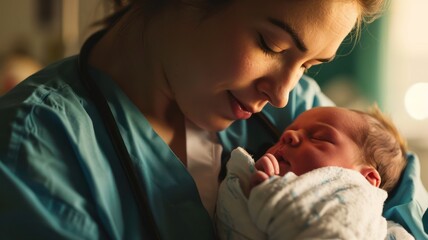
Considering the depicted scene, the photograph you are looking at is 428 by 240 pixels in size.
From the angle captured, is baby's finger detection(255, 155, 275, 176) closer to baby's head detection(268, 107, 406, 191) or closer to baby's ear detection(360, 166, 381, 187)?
baby's head detection(268, 107, 406, 191)

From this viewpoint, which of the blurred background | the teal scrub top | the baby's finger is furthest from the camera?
the blurred background

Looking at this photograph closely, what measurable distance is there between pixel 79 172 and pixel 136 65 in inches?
11.4

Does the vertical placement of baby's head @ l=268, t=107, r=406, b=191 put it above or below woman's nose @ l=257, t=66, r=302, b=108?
below

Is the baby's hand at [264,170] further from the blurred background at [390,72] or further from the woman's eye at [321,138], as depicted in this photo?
the blurred background at [390,72]

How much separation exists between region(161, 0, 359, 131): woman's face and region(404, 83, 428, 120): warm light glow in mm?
1731

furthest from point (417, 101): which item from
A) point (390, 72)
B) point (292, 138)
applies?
point (292, 138)

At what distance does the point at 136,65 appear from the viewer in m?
1.12

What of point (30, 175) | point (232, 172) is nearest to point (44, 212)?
point (30, 175)

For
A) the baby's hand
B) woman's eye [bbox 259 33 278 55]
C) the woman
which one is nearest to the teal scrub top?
the woman

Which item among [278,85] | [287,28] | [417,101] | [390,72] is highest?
[287,28]

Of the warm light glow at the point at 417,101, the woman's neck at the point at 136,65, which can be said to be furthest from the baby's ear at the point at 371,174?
the warm light glow at the point at 417,101

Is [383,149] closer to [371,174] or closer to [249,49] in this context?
[371,174]

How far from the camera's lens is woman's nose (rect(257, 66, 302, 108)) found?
3.34 feet

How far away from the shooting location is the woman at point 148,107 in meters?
0.89
